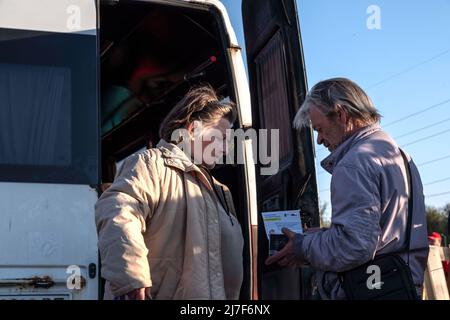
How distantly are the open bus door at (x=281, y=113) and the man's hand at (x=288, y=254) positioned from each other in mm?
686

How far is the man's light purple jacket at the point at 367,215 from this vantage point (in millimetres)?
2596

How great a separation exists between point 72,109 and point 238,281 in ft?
4.06

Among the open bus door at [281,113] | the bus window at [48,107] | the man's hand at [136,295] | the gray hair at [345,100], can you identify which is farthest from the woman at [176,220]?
the open bus door at [281,113]

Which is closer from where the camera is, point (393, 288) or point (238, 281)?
point (393, 288)

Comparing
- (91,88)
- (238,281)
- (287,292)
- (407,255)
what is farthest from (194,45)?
(407,255)

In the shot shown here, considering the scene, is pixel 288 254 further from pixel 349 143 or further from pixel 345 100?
pixel 345 100

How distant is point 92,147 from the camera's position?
11.8 feet

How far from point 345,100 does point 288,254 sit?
643 millimetres

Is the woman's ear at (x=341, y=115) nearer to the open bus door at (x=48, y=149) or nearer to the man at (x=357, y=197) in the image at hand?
the man at (x=357, y=197)

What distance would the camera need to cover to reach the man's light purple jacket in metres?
2.60

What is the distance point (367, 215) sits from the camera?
2.59m

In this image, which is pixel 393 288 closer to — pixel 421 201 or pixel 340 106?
pixel 421 201

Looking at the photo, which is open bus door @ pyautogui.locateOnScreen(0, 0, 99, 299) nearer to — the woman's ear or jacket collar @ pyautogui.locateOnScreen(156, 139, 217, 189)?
jacket collar @ pyautogui.locateOnScreen(156, 139, 217, 189)

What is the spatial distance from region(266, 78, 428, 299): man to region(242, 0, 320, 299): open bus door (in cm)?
88
